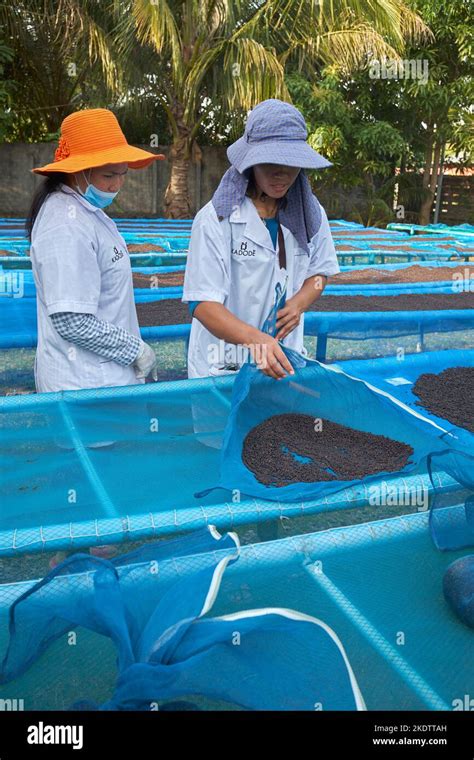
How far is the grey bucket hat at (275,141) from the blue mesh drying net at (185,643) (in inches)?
38.8

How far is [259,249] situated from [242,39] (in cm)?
692

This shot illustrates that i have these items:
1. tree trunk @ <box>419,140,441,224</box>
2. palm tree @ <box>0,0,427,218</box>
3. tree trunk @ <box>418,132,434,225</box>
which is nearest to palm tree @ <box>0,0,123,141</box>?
palm tree @ <box>0,0,427,218</box>

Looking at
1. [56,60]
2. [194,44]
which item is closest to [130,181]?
[56,60]

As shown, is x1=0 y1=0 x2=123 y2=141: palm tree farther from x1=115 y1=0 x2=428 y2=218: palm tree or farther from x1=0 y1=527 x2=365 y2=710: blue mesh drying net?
x1=0 y1=527 x2=365 y2=710: blue mesh drying net

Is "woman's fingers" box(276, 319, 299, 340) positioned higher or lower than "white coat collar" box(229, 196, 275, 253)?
lower

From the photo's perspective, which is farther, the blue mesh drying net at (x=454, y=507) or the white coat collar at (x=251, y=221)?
the white coat collar at (x=251, y=221)

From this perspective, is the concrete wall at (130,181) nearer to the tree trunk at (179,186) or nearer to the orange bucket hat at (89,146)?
the tree trunk at (179,186)

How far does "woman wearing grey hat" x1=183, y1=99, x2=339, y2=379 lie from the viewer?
168 cm

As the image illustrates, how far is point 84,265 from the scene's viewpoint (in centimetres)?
164

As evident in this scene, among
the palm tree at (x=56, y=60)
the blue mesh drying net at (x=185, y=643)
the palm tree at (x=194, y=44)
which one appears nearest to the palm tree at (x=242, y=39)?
the palm tree at (x=194, y=44)

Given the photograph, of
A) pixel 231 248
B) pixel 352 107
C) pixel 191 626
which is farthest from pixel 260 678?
pixel 352 107

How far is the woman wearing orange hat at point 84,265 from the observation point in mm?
1636

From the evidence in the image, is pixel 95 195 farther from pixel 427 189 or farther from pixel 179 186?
pixel 427 189

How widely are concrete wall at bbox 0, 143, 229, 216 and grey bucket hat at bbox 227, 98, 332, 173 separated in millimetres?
9803
